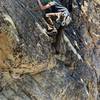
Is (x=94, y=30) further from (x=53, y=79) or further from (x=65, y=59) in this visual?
(x=53, y=79)

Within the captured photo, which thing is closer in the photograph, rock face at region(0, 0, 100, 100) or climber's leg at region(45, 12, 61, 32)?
rock face at region(0, 0, 100, 100)

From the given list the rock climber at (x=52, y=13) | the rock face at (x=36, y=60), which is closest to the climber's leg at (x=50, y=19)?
the rock climber at (x=52, y=13)

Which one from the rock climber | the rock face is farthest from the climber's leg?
the rock face

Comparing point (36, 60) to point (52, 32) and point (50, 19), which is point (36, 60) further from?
point (50, 19)

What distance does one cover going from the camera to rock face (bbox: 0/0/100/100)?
12.7m

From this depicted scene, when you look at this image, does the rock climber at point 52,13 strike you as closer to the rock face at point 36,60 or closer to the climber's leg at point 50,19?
the climber's leg at point 50,19

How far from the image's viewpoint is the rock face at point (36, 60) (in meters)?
12.7

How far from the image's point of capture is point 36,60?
13547 mm

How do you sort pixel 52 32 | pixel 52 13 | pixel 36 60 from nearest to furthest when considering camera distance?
pixel 36 60, pixel 52 32, pixel 52 13

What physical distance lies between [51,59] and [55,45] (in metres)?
0.73

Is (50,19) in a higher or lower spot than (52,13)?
lower

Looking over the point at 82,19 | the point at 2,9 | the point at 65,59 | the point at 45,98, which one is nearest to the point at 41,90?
the point at 45,98

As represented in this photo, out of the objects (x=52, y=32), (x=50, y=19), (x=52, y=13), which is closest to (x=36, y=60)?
(x=52, y=32)

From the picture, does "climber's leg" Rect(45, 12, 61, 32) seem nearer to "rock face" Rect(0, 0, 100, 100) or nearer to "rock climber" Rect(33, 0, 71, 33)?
"rock climber" Rect(33, 0, 71, 33)
